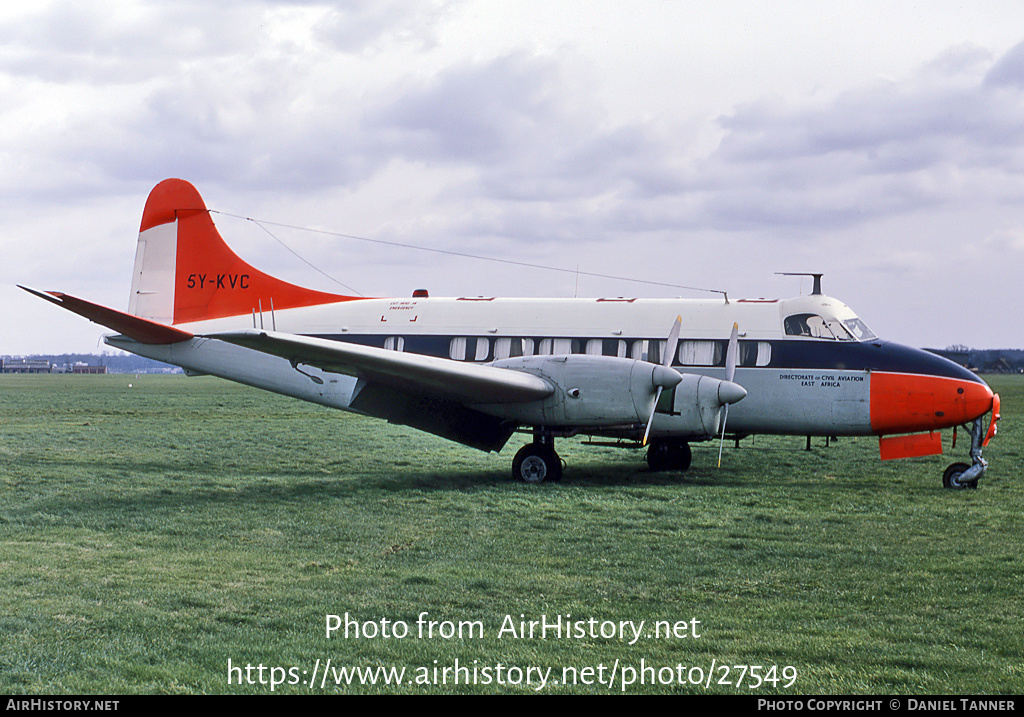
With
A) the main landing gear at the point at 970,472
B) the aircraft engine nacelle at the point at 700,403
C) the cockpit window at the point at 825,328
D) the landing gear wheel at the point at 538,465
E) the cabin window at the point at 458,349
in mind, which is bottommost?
the landing gear wheel at the point at 538,465

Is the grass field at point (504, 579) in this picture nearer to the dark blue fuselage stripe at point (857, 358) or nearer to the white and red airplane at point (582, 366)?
the white and red airplane at point (582, 366)

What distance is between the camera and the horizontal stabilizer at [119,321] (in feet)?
41.4

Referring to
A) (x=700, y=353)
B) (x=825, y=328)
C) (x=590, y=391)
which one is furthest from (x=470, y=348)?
(x=825, y=328)

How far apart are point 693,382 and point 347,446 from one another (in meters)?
9.50

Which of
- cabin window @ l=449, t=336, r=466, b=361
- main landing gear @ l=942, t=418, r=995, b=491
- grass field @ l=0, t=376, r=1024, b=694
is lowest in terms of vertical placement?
grass field @ l=0, t=376, r=1024, b=694

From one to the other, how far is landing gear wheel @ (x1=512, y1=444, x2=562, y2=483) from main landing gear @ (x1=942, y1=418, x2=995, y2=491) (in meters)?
5.78

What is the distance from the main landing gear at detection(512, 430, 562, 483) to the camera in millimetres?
14172

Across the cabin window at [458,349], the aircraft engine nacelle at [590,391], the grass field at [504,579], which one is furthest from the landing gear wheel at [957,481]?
the cabin window at [458,349]

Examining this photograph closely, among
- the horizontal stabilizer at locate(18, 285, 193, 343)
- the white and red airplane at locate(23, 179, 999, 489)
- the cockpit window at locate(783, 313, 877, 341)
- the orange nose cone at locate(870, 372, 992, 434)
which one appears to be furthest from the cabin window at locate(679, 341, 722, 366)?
the horizontal stabilizer at locate(18, 285, 193, 343)

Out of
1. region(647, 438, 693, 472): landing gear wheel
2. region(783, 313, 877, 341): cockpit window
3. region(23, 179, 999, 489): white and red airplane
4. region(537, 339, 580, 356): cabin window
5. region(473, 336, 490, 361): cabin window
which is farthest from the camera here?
region(647, 438, 693, 472): landing gear wheel

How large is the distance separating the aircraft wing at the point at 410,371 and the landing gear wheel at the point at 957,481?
604 centimetres

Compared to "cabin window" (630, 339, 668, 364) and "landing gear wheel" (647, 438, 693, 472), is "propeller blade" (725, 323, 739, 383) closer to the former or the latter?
"cabin window" (630, 339, 668, 364)

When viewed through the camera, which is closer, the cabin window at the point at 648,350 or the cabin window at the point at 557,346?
the cabin window at the point at 648,350

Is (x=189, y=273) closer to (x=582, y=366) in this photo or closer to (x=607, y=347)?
(x=607, y=347)
